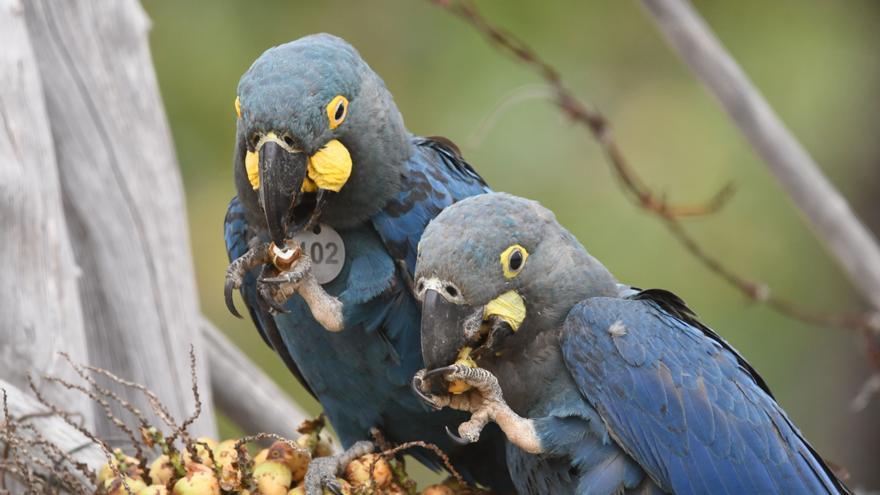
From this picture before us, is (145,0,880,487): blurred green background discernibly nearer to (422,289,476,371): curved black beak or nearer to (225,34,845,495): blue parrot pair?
(225,34,845,495): blue parrot pair

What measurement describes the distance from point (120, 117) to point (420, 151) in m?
0.95

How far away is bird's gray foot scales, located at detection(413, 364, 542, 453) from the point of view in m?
2.28

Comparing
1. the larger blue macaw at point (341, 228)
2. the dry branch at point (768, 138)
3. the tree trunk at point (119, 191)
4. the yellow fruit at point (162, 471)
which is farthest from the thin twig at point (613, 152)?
the yellow fruit at point (162, 471)

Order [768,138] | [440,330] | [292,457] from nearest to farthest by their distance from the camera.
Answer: [440,330] → [292,457] → [768,138]

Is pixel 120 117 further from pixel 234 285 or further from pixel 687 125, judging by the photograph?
pixel 687 125

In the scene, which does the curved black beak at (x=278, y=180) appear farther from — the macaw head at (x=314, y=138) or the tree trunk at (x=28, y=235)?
the tree trunk at (x=28, y=235)

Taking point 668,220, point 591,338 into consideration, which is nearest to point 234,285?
point 591,338

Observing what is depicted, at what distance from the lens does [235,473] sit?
7.70 feet

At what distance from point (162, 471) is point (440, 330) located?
2.19ft

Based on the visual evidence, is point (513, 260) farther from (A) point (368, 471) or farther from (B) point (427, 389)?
(A) point (368, 471)

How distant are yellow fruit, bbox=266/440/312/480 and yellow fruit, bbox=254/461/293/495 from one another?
30 millimetres

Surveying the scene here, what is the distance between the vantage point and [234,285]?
2455 millimetres

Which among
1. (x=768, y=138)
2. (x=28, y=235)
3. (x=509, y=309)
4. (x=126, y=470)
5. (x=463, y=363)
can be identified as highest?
(x=768, y=138)

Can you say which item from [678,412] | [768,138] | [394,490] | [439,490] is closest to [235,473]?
[394,490]
